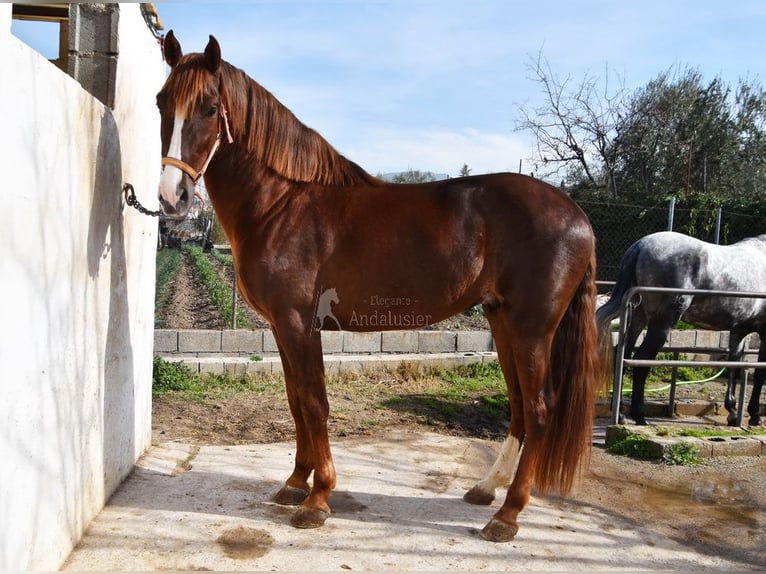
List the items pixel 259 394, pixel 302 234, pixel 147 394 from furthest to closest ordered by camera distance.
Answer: pixel 259 394
pixel 147 394
pixel 302 234

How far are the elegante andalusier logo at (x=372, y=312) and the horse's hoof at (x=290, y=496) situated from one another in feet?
3.02

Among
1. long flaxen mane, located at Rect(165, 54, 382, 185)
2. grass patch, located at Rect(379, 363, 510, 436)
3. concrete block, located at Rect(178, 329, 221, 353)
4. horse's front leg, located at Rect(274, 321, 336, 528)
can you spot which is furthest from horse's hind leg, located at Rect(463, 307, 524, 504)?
concrete block, located at Rect(178, 329, 221, 353)

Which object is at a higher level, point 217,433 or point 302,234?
point 302,234

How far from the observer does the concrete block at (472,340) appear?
23.4 ft

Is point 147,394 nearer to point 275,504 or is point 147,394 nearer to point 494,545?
point 275,504

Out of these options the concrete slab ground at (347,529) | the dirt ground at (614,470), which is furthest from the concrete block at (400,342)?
the concrete slab ground at (347,529)

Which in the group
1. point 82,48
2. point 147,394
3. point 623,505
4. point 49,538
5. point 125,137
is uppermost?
point 82,48

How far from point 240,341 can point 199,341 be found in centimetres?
44

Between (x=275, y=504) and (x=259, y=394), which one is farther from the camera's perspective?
(x=259, y=394)

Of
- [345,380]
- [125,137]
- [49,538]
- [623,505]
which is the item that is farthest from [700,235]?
[49,538]

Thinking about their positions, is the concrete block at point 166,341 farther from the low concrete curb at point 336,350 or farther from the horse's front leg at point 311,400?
the horse's front leg at point 311,400

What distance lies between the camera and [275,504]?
10.1 feet

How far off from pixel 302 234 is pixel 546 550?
6.24ft

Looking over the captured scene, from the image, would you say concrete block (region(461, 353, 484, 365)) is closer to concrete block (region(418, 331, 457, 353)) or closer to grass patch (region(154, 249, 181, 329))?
concrete block (region(418, 331, 457, 353))
